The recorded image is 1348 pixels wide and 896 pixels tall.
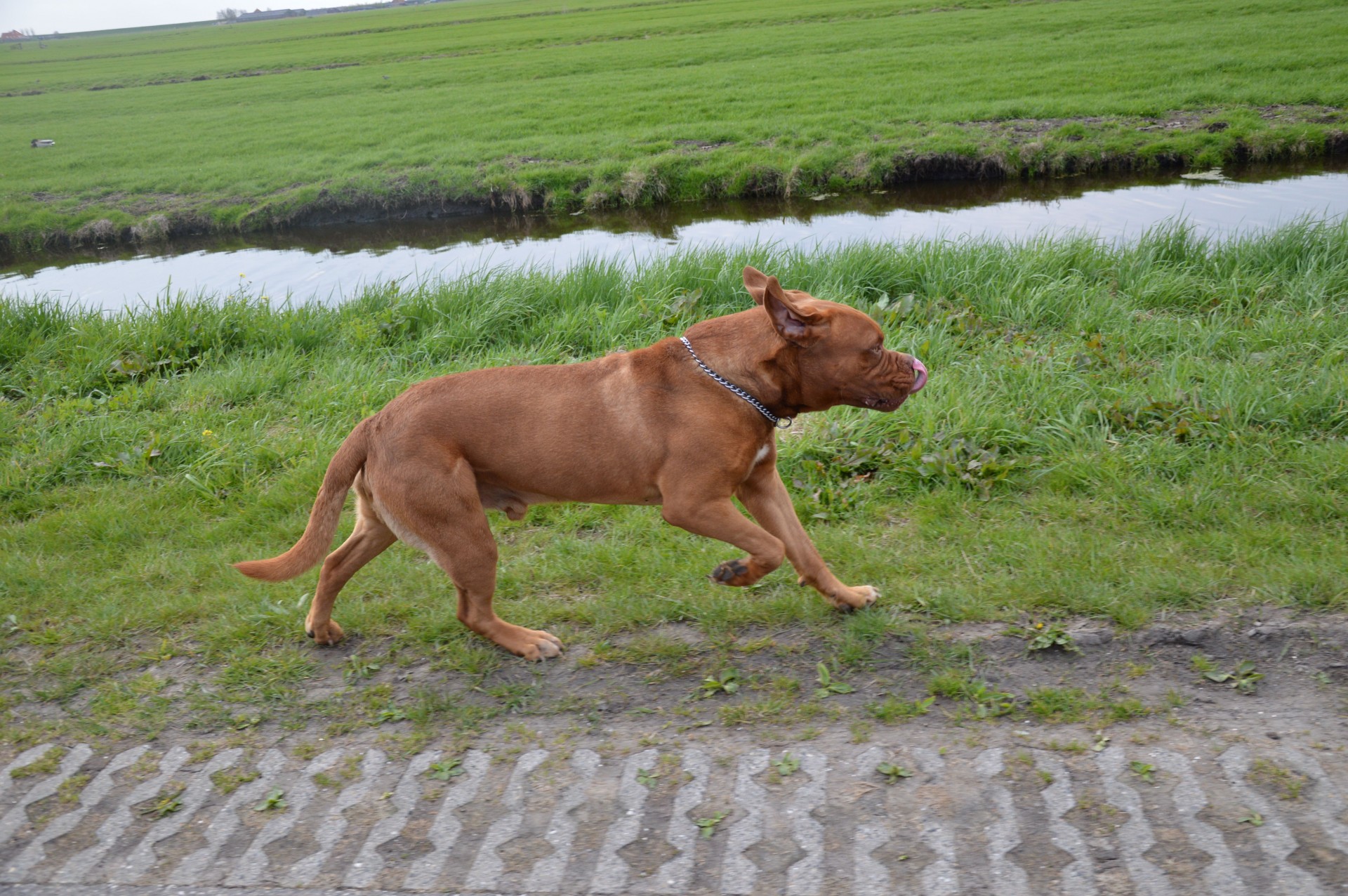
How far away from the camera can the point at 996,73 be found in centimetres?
1931

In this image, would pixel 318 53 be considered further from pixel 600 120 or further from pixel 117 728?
pixel 117 728

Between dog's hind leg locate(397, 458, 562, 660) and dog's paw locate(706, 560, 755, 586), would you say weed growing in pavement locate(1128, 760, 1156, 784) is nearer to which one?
dog's paw locate(706, 560, 755, 586)

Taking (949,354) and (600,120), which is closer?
(949,354)

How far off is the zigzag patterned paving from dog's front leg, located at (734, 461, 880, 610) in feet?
3.14

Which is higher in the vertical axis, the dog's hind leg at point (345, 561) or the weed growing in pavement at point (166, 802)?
the dog's hind leg at point (345, 561)

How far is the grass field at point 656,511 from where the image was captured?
4.21 meters

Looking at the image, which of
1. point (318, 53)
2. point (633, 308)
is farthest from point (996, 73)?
point (318, 53)

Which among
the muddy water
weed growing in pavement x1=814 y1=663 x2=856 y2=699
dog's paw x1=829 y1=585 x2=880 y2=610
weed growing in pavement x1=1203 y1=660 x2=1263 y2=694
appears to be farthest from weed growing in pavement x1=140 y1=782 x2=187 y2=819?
the muddy water

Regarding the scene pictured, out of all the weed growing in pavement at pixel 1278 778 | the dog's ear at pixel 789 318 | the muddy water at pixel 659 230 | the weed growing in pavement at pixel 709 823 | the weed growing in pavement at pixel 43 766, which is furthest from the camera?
the muddy water at pixel 659 230

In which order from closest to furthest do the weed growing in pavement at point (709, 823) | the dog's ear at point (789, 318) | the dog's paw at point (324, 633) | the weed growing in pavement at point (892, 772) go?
the weed growing in pavement at point (709, 823)
the weed growing in pavement at point (892, 772)
the dog's ear at point (789, 318)
the dog's paw at point (324, 633)

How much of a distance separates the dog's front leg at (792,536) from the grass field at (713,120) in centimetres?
1074

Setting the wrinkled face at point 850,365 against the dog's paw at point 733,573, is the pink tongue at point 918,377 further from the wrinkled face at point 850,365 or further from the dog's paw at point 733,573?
the dog's paw at point 733,573

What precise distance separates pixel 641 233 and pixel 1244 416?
9.25 m

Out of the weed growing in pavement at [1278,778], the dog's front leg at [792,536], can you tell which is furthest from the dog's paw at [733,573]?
the weed growing in pavement at [1278,778]
